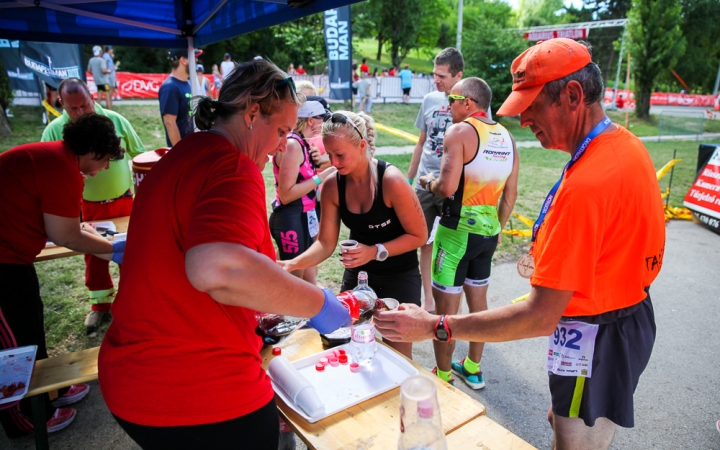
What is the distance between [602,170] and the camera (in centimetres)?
149

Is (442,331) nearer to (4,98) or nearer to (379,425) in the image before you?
(379,425)

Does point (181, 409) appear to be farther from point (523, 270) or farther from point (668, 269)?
point (668, 269)

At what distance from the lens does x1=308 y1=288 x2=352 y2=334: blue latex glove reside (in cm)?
156

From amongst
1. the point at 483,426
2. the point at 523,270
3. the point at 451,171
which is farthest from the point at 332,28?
the point at 483,426

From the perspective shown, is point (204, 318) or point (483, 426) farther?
point (483, 426)

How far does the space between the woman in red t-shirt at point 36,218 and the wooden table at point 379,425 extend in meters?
1.76

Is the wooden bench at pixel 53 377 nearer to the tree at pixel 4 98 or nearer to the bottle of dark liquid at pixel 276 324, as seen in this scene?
the bottle of dark liquid at pixel 276 324

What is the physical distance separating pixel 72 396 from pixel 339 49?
907cm

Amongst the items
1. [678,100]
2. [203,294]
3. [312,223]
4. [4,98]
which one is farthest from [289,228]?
[678,100]

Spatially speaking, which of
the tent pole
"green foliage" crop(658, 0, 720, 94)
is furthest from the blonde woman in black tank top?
"green foliage" crop(658, 0, 720, 94)

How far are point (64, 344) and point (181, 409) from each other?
3.35 metres

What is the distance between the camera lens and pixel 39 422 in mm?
2412

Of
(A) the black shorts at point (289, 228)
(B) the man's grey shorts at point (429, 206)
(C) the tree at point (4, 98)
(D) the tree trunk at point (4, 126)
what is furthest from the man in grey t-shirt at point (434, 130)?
(C) the tree at point (4, 98)

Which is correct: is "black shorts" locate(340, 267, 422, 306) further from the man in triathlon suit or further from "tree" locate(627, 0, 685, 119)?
"tree" locate(627, 0, 685, 119)
